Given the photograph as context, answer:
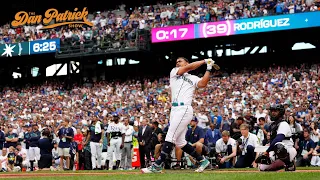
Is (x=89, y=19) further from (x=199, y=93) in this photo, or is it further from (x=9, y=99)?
(x=199, y=93)

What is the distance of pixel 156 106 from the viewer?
89.9 ft

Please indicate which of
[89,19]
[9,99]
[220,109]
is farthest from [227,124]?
[89,19]

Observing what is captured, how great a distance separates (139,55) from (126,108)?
9181 mm

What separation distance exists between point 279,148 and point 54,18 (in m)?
Answer: 30.1

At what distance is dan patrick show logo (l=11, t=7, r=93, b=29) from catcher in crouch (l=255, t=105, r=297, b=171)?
1067 inches

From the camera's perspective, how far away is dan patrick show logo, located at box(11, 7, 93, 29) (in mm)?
38000

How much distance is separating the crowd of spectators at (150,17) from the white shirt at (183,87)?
1911 cm

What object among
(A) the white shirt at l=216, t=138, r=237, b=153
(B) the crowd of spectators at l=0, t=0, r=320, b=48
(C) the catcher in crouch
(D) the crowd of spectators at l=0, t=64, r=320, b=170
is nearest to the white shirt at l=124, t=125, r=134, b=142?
(D) the crowd of spectators at l=0, t=64, r=320, b=170

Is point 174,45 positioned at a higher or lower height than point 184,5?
lower

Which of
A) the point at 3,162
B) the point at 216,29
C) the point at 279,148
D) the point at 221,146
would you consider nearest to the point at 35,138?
the point at 3,162

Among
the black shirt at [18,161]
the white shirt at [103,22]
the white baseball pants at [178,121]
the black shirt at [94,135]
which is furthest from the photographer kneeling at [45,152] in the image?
the white shirt at [103,22]

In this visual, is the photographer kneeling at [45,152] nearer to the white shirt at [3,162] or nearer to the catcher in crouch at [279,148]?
the white shirt at [3,162]

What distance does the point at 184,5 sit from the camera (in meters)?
36.0

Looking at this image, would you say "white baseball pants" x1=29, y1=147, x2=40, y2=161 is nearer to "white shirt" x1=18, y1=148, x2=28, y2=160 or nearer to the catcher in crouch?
"white shirt" x1=18, y1=148, x2=28, y2=160
